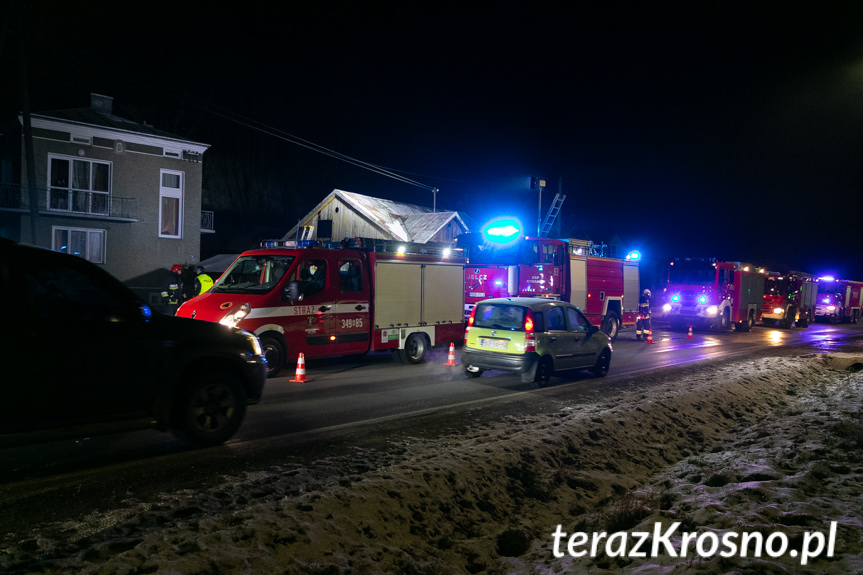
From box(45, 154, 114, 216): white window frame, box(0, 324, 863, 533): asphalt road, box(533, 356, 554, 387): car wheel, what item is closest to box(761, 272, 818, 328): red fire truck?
box(0, 324, 863, 533): asphalt road

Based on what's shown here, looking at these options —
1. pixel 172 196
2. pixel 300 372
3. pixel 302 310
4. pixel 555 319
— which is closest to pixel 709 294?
pixel 555 319

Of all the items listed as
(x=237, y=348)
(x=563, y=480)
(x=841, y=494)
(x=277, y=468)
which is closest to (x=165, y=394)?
(x=237, y=348)

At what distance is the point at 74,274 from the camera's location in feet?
18.0

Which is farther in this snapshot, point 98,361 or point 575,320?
point 575,320

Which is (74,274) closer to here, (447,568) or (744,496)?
(447,568)

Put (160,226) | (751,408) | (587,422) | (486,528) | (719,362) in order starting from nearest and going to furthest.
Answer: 1. (486,528)
2. (587,422)
3. (751,408)
4. (719,362)
5. (160,226)

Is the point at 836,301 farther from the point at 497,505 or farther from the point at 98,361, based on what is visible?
the point at 98,361

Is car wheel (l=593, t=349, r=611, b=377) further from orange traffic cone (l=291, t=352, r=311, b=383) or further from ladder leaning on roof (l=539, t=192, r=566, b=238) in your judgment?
ladder leaning on roof (l=539, t=192, r=566, b=238)

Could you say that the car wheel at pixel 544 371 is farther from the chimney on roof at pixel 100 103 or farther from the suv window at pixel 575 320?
the chimney on roof at pixel 100 103

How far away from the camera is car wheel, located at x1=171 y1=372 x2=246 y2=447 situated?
20.0ft

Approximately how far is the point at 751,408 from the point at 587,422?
4.03 meters

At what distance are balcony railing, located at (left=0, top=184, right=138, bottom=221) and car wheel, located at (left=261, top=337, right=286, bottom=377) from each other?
20.8 metres

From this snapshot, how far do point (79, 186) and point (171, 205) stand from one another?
13.1ft

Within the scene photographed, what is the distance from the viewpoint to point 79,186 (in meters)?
27.3
